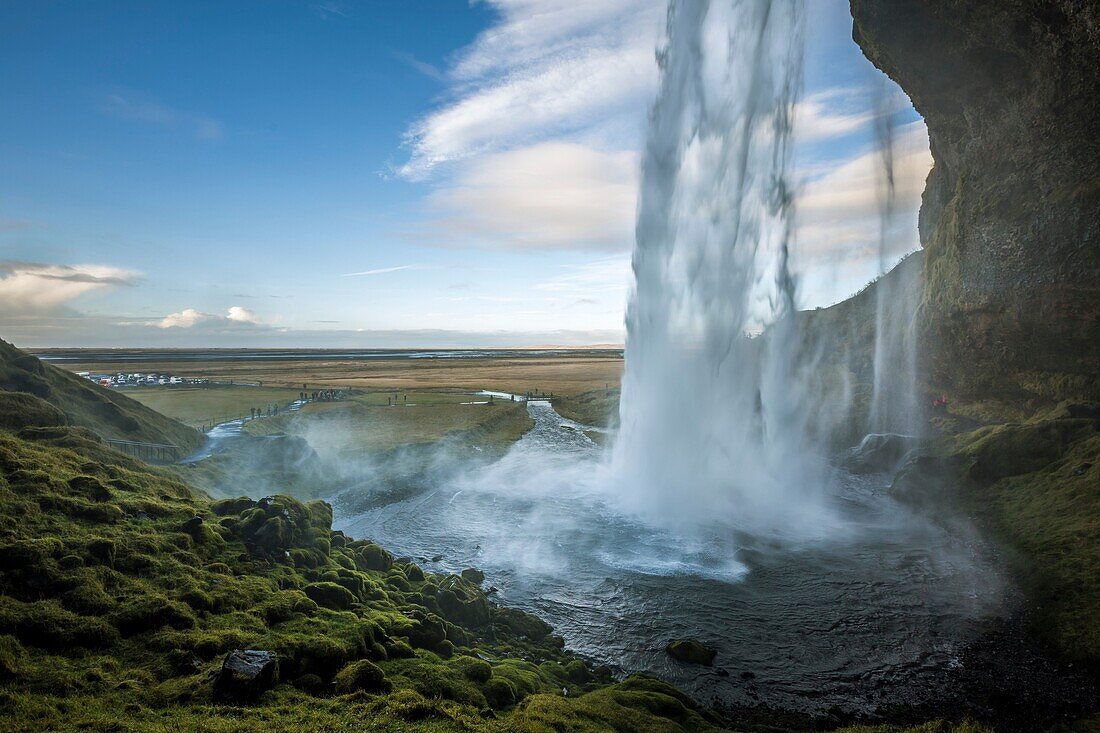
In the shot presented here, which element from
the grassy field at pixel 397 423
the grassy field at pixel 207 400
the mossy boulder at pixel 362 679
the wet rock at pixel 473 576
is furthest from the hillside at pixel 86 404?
the mossy boulder at pixel 362 679

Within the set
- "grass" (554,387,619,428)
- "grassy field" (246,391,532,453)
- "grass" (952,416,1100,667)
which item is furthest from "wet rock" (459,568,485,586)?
"grass" (554,387,619,428)

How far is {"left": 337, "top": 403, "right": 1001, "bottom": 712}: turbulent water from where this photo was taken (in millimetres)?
14938

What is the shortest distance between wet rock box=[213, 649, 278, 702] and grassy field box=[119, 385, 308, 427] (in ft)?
141

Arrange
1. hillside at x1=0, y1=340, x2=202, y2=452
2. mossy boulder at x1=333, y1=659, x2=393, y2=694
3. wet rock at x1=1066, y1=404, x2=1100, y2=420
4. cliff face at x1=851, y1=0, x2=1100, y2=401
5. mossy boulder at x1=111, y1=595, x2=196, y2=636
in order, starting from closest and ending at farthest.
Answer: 1. mossy boulder at x1=333, y1=659, x2=393, y2=694
2. mossy boulder at x1=111, y1=595, x2=196, y2=636
3. cliff face at x1=851, y1=0, x2=1100, y2=401
4. wet rock at x1=1066, y1=404, x2=1100, y2=420
5. hillside at x1=0, y1=340, x2=202, y2=452

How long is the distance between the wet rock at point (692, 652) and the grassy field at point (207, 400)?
45434mm

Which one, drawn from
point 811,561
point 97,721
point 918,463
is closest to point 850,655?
point 811,561

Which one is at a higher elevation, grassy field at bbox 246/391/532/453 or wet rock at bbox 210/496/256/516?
wet rock at bbox 210/496/256/516

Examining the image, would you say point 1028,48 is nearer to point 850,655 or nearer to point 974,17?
point 974,17

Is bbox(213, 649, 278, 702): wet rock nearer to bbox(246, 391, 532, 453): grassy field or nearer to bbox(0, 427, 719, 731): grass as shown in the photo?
bbox(0, 427, 719, 731): grass

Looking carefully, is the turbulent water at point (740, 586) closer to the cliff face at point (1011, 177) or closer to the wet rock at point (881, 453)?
the wet rock at point (881, 453)

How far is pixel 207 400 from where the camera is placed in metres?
65.1

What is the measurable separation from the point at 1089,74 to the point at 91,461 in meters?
46.8

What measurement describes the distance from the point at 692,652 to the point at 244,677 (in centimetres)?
1186

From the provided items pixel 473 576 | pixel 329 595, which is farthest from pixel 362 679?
pixel 473 576
